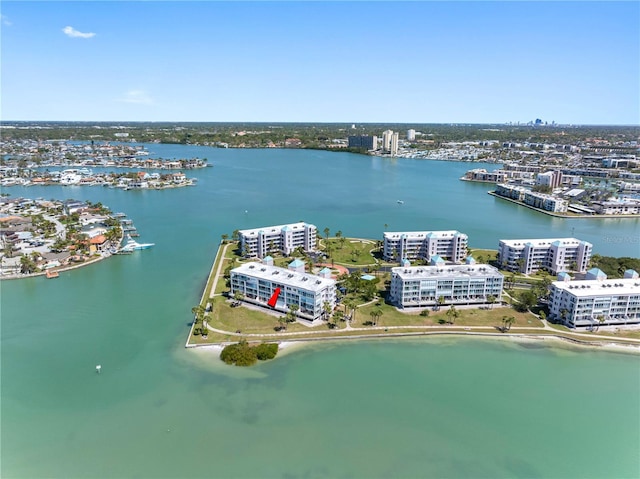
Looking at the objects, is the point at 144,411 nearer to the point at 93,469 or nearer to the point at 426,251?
the point at 93,469

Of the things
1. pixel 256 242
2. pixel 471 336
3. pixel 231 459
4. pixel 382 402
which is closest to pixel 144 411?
pixel 231 459

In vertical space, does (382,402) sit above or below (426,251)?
below

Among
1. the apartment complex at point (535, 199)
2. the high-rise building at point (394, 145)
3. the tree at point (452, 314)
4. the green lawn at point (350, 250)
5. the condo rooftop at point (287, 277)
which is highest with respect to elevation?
the high-rise building at point (394, 145)

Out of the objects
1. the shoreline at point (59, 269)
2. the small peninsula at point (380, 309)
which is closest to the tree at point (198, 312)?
the small peninsula at point (380, 309)

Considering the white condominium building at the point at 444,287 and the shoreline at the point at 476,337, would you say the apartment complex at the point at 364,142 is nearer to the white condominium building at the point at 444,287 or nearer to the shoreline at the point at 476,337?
the white condominium building at the point at 444,287

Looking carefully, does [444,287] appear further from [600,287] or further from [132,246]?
[132,246]
